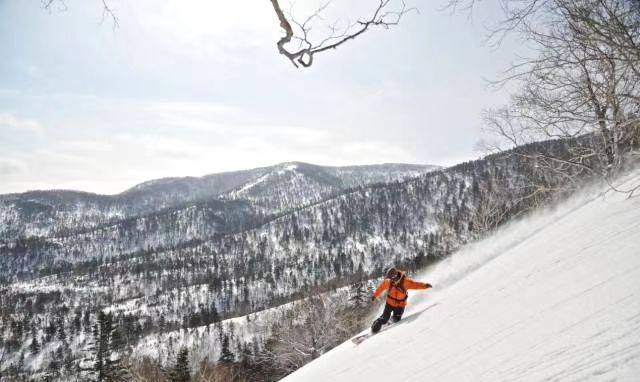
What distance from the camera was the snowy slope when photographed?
247 centimetres

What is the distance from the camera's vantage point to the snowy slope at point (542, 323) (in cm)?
247

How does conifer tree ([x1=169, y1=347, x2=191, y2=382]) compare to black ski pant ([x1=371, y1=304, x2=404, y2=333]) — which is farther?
conifer tree ([x1=169, y1=347, x2=191, y2=382])

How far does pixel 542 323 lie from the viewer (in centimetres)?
333

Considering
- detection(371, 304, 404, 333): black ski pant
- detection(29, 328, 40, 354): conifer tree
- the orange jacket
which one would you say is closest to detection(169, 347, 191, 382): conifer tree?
detection(371, 304, 404, 333): black ski pant

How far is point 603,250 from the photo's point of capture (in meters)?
4.23

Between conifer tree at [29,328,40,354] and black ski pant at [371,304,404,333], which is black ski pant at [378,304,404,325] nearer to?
black ski pant at [371,304,404,333]

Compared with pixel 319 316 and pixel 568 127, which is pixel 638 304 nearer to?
pixel 568 127

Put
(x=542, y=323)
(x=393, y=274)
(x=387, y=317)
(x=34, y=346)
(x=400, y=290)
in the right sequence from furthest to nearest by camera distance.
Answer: (x=34, y=346) → (x=387, y=317) → (x=393, y=274) → (x=400, y=290) → (x=542, y=323)

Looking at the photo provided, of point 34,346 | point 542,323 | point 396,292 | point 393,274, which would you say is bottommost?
point 34,346

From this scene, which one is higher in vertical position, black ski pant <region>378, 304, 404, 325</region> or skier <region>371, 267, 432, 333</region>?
skier <region>371, 267, 432, 333</region>

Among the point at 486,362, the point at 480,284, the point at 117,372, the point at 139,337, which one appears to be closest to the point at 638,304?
the point at 486,362

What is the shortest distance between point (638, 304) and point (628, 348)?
0.61 meters

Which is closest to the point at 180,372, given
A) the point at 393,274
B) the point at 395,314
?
the point at 395,314

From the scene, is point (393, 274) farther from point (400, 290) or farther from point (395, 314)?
point (395, 314)
